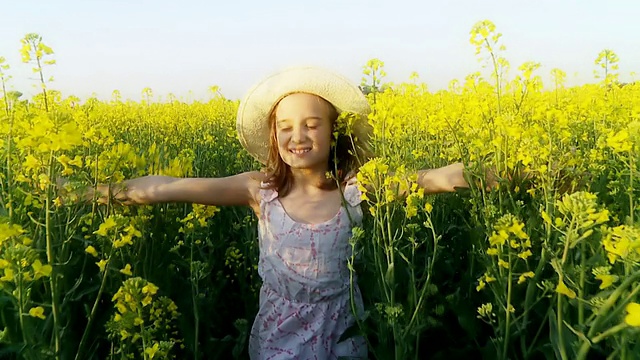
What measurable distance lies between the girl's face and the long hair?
0.23 feet

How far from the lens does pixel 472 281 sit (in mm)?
2535

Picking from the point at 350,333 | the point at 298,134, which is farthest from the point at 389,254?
the point at 298,134

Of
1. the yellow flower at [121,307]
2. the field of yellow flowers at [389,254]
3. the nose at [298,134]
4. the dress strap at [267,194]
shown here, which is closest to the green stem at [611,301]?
the field of yellow flowers at [389,254]

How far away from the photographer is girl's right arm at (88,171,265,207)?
2191 mm

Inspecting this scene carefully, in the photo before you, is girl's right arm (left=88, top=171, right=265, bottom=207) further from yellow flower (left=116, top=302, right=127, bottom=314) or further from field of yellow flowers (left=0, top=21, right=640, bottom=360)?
yellow flower (left=116, top=302, right=127, bottom=314)

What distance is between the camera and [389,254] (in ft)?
6.39

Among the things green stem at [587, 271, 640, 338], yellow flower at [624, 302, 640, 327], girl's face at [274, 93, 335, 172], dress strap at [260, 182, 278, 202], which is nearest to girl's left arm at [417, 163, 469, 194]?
girl's face at [274, 93, 335, 172]

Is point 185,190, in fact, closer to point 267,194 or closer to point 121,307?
point 267,194

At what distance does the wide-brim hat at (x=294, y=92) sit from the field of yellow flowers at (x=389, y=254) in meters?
0.12

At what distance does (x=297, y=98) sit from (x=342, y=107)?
203mm

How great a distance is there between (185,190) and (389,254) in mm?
921

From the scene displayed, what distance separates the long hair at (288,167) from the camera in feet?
8.25

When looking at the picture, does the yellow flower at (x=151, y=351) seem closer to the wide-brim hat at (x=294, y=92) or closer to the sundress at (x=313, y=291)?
the sundress at (x=313, y=291)

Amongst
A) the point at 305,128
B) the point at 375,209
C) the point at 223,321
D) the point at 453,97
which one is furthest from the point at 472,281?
the point at 453,97
